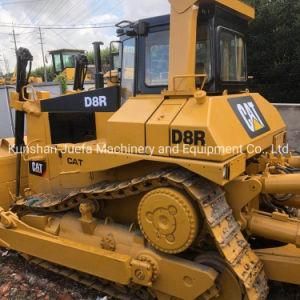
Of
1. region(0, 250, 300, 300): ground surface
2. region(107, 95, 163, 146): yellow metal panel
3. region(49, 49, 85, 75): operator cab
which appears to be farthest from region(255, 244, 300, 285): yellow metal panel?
region(49, 49, 85, 75): operator cab

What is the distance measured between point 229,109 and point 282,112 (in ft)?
18.1

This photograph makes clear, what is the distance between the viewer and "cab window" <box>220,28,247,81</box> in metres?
3.70

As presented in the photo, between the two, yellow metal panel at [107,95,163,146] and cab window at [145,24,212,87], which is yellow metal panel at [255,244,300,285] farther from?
cab window at [145,24,212,87]

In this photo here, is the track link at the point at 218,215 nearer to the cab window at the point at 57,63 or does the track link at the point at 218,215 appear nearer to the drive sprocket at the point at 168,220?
the drive sprocket at the point at 168,220

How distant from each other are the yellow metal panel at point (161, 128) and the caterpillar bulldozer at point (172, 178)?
1cm

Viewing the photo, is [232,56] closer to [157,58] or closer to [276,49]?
[157,58]

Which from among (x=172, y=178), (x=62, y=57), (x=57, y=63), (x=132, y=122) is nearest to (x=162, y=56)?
(x=132, y=122)

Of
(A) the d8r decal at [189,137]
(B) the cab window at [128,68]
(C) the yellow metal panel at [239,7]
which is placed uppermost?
(C) the yellow metal panel at [239,7]

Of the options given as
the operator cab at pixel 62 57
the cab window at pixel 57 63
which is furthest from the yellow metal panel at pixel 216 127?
the cab window at pixel 57 63

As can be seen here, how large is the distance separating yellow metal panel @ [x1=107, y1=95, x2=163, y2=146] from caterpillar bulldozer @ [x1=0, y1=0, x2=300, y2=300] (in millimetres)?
11

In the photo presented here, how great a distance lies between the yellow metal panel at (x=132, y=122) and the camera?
3.35 meters

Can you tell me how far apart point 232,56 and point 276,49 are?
9.89 meters

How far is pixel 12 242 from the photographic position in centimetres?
437

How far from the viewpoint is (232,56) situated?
3967 mm
